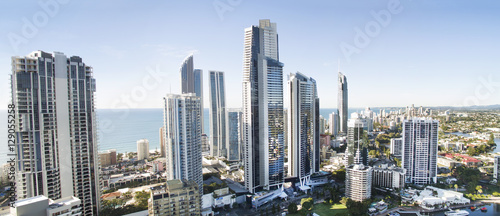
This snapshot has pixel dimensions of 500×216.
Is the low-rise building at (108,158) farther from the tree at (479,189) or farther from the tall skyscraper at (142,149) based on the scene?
the tree at (479,189)

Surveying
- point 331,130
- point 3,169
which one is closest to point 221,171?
point 3,169

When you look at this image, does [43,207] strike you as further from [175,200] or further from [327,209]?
[327,209]

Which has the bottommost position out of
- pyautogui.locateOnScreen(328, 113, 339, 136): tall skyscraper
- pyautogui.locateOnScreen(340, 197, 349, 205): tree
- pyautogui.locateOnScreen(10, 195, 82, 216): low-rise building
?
pyautogui.locateOnScreen(340, 197, 349, 205): tree

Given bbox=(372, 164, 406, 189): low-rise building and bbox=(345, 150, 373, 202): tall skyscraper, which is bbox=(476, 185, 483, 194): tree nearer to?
bbox=(372, 164, 406, 189): low-rise building

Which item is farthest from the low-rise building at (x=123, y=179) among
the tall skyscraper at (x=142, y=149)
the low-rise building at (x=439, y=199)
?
the low-rise building at (x=439, y=199)

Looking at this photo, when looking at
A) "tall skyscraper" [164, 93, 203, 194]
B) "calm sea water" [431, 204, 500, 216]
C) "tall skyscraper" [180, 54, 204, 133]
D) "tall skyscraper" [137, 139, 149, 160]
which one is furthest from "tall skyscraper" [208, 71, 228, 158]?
"calm sea water" [431, 204, 500, 216]

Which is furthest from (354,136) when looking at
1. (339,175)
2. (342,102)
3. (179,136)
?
(342,102)
